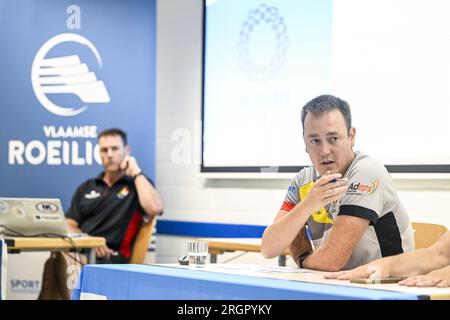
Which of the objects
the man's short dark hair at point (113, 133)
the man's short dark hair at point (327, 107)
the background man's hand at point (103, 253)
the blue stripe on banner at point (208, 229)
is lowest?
the background man's hand at point (103, 253)

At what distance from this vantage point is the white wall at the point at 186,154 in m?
5.79

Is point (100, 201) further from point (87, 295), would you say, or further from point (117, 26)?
point (87, 295)

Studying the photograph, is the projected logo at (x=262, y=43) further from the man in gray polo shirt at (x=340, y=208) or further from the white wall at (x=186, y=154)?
the man in gray polo shirt at (x=340, y=208)

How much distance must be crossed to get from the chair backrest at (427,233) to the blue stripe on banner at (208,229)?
2.29 meters

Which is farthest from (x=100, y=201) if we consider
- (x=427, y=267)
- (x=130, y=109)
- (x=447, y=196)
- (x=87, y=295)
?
(x=427, y=267)

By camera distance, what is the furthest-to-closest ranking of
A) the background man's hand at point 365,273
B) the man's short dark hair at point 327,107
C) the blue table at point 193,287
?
1. the man's short dark hair at point 327,107
2. the background man's hand at point 365,273
3. the blue table at point 193,287

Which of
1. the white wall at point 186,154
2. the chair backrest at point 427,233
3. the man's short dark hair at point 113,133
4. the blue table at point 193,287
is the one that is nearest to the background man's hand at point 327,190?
the blue table at point 193,287

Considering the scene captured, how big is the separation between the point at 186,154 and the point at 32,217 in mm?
1730

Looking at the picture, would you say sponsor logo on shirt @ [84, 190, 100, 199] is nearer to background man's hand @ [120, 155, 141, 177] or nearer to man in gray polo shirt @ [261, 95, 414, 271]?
background man's hand @ [120, 155, 141, 177]

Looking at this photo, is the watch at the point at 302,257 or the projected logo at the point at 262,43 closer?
the watch at the point at 302,257

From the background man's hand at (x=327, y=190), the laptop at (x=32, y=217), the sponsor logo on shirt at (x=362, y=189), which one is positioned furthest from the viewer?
the laptop at (x=32, y=217)

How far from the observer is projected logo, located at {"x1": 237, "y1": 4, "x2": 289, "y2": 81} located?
18.4ft

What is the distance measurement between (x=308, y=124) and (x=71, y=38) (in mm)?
3158

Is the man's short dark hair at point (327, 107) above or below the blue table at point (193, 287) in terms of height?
above
